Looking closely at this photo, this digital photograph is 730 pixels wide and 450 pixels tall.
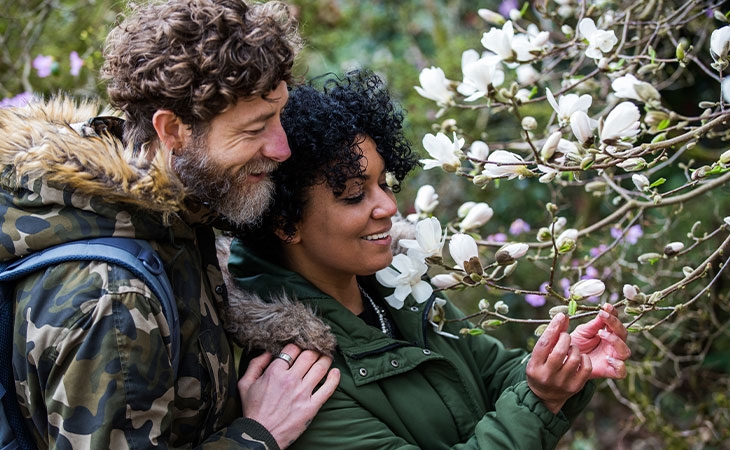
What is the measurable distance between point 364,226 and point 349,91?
0.39 meters

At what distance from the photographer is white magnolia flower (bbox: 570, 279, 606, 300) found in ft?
6.36

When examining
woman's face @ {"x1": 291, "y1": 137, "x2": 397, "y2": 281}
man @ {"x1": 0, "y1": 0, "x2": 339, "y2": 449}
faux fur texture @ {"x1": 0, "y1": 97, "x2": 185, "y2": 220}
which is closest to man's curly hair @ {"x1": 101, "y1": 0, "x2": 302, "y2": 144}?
man @ {"x1": 0, "y1": 0, "x2": 339, "y2": 449}

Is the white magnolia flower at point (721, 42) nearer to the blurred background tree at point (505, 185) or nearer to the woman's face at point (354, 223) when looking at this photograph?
the woman's face at point (354, 223)

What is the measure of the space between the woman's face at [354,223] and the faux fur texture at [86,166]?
0.49 metres

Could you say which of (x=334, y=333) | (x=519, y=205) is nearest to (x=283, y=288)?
(x=334, y=333)

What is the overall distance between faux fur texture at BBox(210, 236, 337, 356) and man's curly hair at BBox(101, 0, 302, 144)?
20.5 inches

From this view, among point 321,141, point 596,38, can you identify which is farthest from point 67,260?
point 596,38

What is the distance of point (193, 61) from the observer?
1.69 meters

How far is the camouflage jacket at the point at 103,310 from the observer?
4.86 ft

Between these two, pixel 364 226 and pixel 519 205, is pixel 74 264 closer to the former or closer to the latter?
pixel 364 226

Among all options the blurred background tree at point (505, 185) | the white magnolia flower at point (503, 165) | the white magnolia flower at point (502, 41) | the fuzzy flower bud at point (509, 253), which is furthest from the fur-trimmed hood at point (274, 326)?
the blurred background tree at point (505, 185)

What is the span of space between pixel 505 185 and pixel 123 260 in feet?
11.8

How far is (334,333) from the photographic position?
2072 mm

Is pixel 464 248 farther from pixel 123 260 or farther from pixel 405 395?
pixel 123 260
